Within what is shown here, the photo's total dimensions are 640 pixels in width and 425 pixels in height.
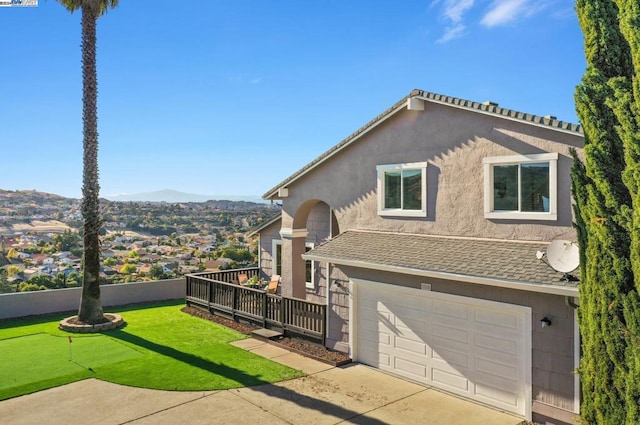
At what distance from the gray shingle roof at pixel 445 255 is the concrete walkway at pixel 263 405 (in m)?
2.86

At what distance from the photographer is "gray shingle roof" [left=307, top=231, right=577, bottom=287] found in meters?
8.38

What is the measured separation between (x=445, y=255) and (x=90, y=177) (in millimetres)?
12562

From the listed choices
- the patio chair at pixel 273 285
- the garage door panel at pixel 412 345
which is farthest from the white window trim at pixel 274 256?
the garage door panel at pixel 412 345

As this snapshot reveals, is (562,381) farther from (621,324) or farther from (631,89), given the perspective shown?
(631,89)

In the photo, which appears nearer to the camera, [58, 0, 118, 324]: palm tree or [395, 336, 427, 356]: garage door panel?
[395, 336, 427, 356]: garage door panel

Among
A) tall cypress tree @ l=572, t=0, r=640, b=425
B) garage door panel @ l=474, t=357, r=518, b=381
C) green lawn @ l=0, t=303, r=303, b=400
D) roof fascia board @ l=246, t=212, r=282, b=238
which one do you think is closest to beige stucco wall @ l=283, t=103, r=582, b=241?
tall cypress tree @ l=572, t=0, r=640, b=425

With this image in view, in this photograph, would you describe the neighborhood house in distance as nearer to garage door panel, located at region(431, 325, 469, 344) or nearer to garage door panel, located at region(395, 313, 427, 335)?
garage door panel, located at region(395, 313, 427, 335)

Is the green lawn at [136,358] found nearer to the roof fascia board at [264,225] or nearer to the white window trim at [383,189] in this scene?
the white window trim at [383,189]

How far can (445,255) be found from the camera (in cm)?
998

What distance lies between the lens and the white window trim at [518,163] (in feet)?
29.6

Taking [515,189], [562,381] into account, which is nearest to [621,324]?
[562,381]

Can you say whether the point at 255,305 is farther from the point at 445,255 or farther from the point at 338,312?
the point at 445,255

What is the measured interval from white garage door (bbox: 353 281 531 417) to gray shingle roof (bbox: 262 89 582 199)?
386 cm

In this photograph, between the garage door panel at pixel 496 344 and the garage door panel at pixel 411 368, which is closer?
the garage door panel at pixel 496 344
